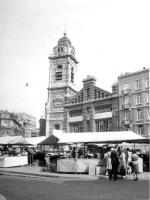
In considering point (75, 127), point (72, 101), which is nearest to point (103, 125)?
point (75, 127)

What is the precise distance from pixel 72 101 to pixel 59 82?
8.51 metres

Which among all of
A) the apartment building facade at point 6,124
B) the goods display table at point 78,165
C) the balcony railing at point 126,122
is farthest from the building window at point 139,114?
the apartment building facade at point 6,124

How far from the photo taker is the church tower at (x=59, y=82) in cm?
6819

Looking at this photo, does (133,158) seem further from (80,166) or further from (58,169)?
(58,169)

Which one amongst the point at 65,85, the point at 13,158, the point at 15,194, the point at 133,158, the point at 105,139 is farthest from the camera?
the point at 65,85

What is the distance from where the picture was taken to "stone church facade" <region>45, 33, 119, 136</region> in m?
57.0

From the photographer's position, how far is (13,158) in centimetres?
2305

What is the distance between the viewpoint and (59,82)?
7069 cm

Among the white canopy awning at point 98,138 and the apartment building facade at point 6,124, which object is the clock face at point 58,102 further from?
the white canopy awning at point 98,138

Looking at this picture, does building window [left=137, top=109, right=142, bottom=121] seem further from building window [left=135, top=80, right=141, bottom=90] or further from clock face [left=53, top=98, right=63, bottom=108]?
clock face [left=53, top=98, right=63, bottom=108]

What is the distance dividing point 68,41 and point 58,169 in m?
60.1

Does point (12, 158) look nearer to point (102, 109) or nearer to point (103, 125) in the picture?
point (103, 125)

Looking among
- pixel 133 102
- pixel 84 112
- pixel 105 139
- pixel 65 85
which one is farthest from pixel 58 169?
pixel 65 85

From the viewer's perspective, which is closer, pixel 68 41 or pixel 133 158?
pixel 133 158
